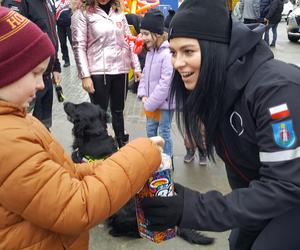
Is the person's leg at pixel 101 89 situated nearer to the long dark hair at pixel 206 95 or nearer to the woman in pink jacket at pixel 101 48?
the woman in pink jacket at pixel 101 48

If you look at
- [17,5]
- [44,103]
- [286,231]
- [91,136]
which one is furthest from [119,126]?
[286,231]

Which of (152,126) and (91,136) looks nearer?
(91,136)

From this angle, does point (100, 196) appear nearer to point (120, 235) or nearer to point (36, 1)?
point (120, 235)

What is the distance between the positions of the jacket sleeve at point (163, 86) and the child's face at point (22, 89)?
2443 mm

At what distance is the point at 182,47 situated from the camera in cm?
167

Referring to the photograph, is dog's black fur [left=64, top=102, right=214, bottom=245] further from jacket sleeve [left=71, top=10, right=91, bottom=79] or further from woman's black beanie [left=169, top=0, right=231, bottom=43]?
woman's black beanie [left=169, top=0, right=231, bottom=43]

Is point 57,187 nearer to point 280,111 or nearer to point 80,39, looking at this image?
point 280,111

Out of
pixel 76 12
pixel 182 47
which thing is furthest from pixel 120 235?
pixel 76 12

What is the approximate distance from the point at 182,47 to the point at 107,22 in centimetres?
262

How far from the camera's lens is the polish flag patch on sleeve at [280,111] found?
1.43m

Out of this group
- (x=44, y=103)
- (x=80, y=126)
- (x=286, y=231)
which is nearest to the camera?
(x=286, y=231)

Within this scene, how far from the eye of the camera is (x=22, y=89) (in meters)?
1.47

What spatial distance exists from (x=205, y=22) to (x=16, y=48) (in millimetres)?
789

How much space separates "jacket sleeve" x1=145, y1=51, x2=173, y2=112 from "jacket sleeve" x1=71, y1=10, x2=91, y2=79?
81cm
